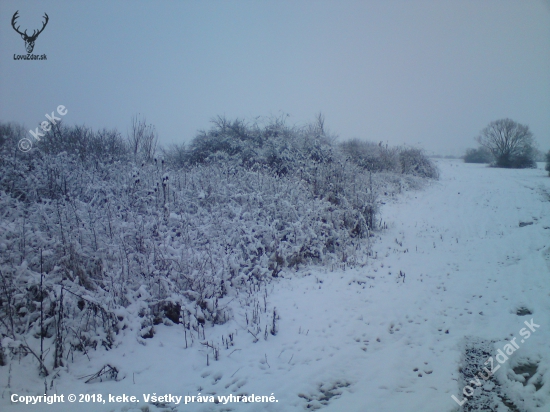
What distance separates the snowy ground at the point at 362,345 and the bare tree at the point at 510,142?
19194 mm

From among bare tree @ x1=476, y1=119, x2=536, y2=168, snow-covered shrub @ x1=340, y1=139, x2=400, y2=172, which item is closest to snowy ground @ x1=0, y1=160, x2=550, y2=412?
snow-covered shrub @ x1=340, y1=139, x2=400, y2=172

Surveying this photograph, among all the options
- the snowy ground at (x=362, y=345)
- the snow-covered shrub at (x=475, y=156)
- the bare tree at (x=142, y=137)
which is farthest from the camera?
the snow-covered shrub at (x=475, y=156)

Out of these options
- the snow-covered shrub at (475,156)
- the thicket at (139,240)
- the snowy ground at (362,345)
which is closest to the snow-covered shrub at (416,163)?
the thicket at (139,240)

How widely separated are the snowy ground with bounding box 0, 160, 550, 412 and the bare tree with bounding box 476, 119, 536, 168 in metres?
19.2

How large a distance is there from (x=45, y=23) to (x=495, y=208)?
16323 millimetres

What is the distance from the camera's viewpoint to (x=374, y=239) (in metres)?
8.97

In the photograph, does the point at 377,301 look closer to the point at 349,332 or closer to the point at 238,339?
the point at 349,332

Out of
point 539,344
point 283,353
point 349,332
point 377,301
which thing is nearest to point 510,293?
point 539,344

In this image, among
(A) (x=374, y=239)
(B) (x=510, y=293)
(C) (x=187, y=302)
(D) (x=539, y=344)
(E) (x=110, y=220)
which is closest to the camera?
(D) (x=539, y=344)

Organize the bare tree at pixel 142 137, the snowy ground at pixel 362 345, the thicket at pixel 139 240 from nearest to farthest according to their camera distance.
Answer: the snowy ground at pixel 362 345 → the thicket at pixel 139 240 → the bare tree at pixel 142 137

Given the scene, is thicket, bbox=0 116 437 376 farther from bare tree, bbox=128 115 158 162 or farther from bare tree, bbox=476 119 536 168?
bare tree, bbox=476 119 536 168

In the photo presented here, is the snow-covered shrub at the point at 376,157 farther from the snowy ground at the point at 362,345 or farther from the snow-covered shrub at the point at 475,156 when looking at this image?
the snow-covered shrub at the point at 475,156

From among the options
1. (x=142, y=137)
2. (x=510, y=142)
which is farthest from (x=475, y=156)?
(x=142, y=137)

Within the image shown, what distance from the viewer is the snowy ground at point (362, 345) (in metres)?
3.23
